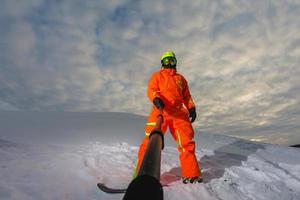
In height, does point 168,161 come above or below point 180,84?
below

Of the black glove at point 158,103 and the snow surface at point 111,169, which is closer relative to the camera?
the snow surface at point 111,169

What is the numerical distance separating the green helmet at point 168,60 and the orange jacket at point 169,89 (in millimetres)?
103

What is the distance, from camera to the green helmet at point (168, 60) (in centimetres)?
465

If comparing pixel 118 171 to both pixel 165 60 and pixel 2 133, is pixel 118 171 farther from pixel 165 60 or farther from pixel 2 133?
pixel 2 133

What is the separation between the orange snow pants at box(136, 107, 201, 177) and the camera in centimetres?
366

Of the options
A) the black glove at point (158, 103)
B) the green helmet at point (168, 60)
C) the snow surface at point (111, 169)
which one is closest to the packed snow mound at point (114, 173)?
the snow surface at point (111, 169)

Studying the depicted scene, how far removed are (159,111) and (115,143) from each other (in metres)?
2.61

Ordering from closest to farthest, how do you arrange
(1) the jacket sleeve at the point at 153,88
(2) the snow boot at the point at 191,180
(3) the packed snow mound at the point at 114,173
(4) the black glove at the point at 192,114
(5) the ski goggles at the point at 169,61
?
1. (3) the packed snow mound at the point at 114,173
2. (2) the snow boot at the point at 191,180
3. (1) the jacket sleeve at the point at 153,88
4. (4) the black glove at the point at 192,114
5. (5) the ski goggles at the point at 169,61

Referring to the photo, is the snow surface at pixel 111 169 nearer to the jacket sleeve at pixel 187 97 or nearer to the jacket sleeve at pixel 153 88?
the jacket sleeve at pixel 187 97

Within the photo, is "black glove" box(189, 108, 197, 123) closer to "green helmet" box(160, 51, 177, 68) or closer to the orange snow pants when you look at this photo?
the orange snow pants

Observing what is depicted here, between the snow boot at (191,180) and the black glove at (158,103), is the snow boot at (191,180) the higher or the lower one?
the lower one

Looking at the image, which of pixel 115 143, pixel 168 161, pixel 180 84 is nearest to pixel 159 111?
pixel 180 84

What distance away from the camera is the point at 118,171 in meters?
4.04

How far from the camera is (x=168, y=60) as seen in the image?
4652mm
